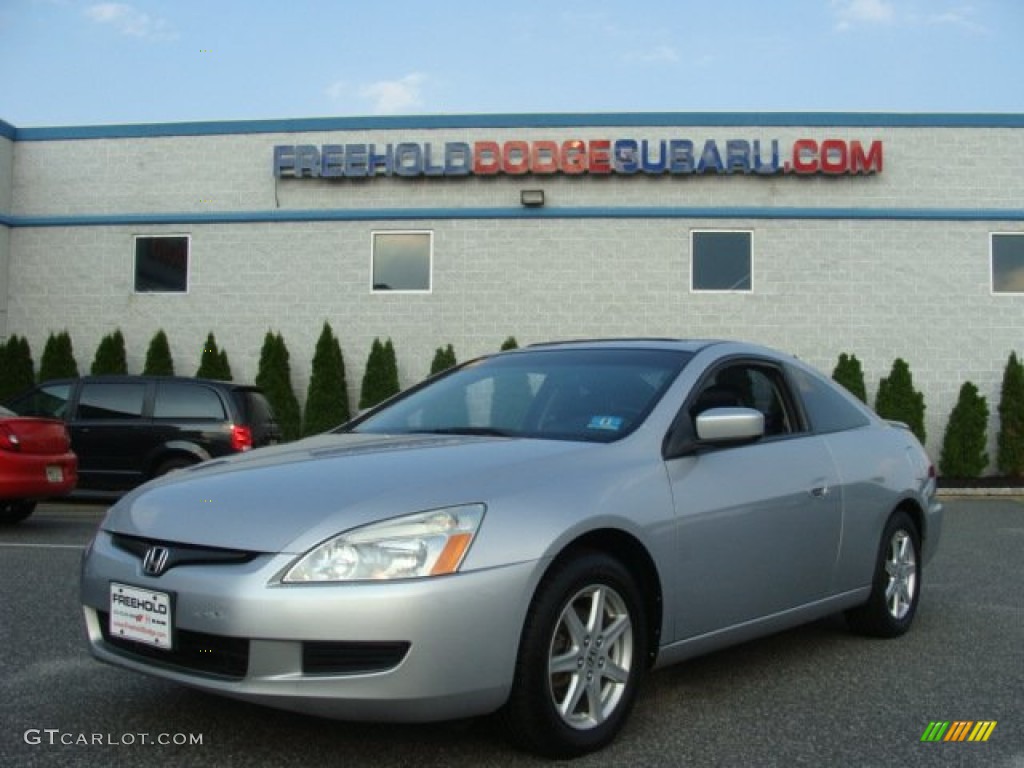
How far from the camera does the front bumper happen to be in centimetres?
321

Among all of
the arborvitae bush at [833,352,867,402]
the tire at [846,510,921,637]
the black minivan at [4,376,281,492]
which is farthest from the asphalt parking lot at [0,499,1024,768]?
the arborvitae bush at [833,352,867,402]

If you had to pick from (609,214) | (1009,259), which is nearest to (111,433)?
(609,214)

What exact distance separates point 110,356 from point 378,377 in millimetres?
4431

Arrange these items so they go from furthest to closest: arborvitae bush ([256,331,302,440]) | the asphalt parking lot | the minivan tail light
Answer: arborvitae bush ([256,331,302,440]) → the minivan tail light → the asphalt parking lot

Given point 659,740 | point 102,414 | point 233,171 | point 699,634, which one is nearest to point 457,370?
point 699,634

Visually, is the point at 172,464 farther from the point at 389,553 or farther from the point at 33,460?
the point at 389,553

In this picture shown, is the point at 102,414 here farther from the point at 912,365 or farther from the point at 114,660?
the point at 912,365

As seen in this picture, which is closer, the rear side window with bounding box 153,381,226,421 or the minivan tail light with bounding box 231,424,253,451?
the minivan tail light with bounding box 231,424,253,451

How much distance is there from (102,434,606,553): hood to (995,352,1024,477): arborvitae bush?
14742mm

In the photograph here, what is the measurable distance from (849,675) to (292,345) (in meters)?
14.1

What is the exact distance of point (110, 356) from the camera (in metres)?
17.8

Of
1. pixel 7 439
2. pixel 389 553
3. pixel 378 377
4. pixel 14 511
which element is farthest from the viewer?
pixel 378 377

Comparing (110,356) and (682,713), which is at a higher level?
(110,356)

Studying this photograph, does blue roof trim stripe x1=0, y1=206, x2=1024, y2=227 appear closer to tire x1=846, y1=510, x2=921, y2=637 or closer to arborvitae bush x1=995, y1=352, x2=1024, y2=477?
arborvitae bush x1=995, y1=352, x2=1024, y2=477
